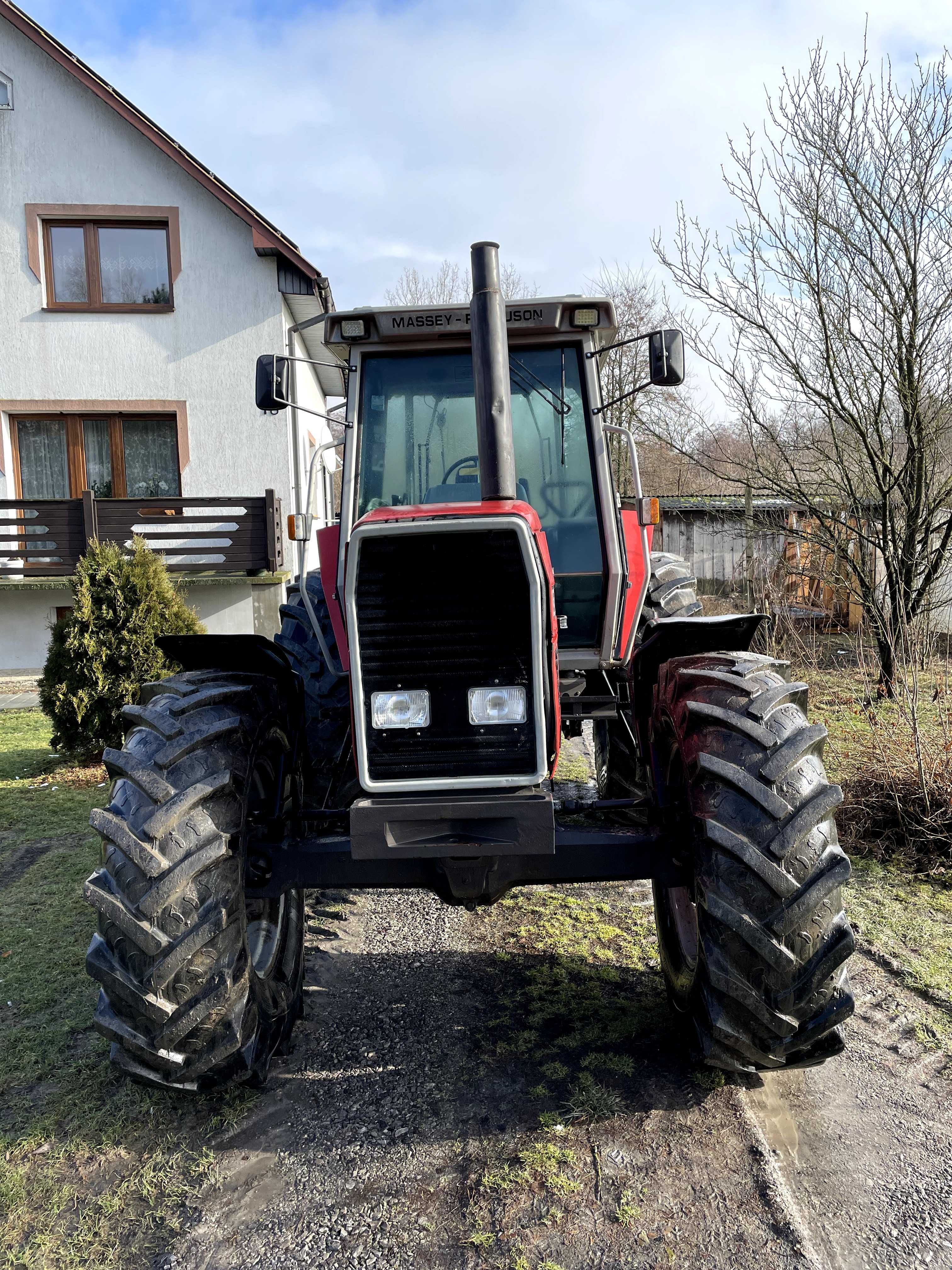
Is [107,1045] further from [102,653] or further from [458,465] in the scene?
[102,653]

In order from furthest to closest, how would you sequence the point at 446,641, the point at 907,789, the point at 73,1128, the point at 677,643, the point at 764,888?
the point at 907,789
the point at 677,643
the point at 73,1128
the point at 446,641
the point at 764,888

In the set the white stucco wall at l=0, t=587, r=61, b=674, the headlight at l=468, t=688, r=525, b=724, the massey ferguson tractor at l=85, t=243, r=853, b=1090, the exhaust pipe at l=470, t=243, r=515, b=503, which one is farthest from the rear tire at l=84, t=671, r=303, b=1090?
the white stucco wall at l=0, t=587, r=61, b=674

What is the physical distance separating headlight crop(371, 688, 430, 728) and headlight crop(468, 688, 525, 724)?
0.13 m

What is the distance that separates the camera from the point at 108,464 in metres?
13.0

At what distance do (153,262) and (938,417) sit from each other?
34.8 ft

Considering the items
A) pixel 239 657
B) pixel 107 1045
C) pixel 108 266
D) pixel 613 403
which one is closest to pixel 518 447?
pixel 613 403

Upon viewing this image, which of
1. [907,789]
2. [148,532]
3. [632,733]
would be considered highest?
[148,532]

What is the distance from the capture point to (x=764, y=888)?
2.45 meters

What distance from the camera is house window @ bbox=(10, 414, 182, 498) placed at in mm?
12891

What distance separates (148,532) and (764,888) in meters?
11.2

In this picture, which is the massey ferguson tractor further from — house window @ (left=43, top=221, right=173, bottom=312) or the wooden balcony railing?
house window @ (left=43, top=221, right=173, bottom=312)

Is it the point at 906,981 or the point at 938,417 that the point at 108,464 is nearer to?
the point at 938,417

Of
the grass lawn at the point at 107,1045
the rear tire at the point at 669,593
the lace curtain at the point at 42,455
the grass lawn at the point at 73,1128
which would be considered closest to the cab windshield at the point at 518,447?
the rear tire at the point at 669,593

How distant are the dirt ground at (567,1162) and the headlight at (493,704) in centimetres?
119
